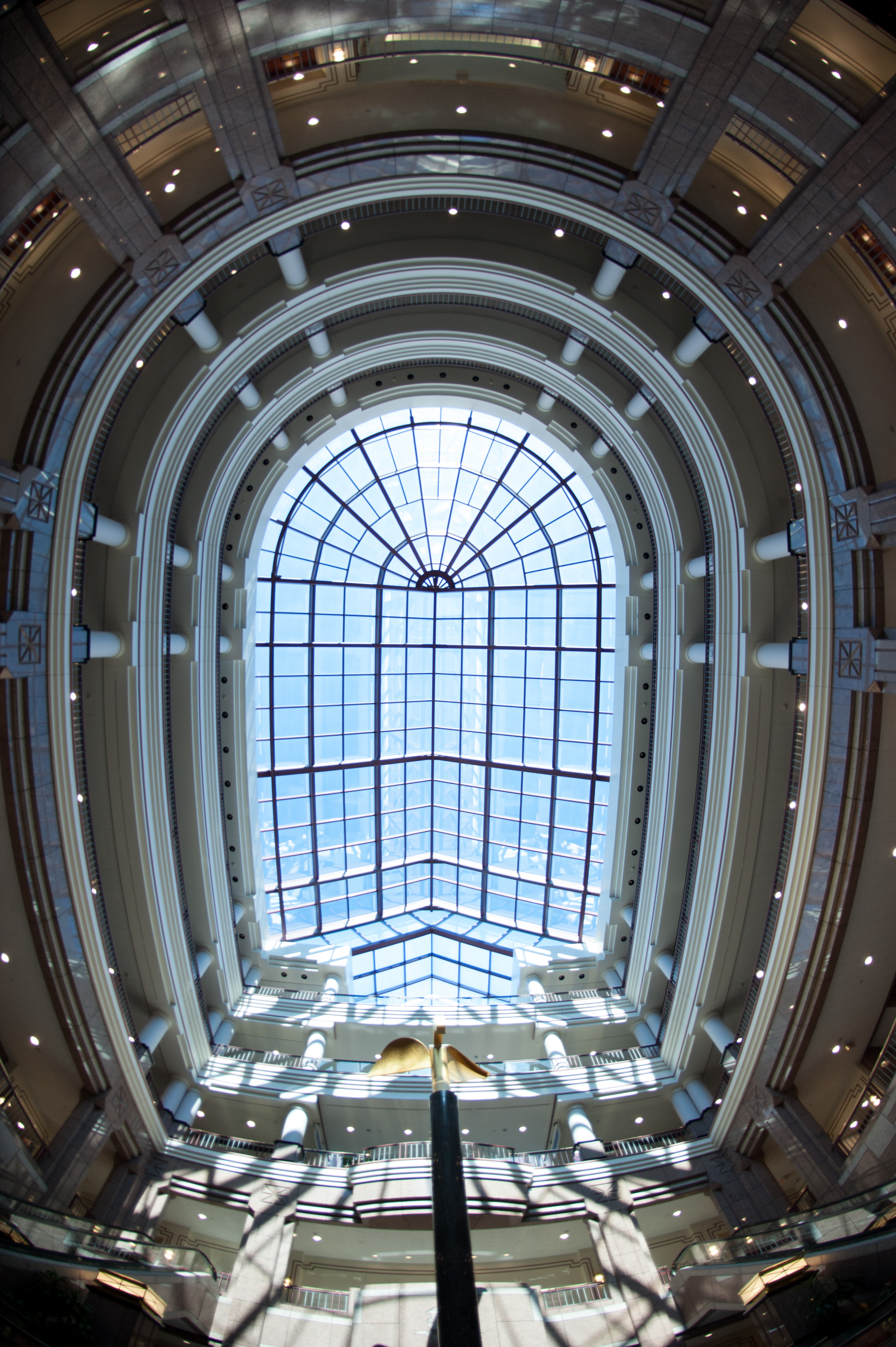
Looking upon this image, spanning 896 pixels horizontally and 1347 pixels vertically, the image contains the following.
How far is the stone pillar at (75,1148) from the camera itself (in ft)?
36.7

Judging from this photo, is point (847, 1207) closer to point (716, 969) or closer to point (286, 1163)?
point (716, 969)

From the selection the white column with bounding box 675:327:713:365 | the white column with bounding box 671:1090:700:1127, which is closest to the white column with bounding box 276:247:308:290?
the white column with bounding box 675:327:713:365

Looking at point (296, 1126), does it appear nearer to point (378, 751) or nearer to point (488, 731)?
point (378, 751)

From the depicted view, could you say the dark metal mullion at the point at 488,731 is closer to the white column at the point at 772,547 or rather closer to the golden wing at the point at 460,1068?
the white column at the point at 772,547

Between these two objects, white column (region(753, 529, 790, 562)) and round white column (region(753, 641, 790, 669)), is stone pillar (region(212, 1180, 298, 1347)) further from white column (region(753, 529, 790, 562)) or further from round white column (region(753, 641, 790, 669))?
white column (region(753, 529, 790, 562))

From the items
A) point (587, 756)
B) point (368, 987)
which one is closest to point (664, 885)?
point (587, 756)

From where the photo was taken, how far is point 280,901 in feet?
72.5

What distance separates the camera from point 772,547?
39.4ft

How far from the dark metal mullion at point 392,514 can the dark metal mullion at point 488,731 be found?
2933 mm

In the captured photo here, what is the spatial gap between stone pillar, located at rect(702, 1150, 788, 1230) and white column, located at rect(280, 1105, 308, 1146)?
9635 millimetres

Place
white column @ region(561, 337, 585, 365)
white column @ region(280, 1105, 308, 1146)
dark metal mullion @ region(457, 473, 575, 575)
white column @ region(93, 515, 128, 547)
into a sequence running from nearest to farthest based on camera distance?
white column @ region(93, 515, 128, 547) → white column @ region(561, 337, 585, 365) → white column @ region(280, 1105, 308, 1146) → dark metal mullion @ region(457, 473, 575, 575)

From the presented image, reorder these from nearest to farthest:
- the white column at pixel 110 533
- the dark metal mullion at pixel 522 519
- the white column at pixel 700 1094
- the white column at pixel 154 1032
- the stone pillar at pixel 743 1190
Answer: the white column at pixel 110 533 → the stone pillar at pixel 743 1190 → the white column at pixel 154 1032 → the white column at pixel 700 1094 → the dark metal mullion at pixel 522 519

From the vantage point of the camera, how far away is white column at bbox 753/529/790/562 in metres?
11.5

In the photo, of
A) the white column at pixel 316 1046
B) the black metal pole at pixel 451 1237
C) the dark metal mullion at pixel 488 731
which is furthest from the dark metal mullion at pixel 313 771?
the black metal pole at pixel 451 1237
